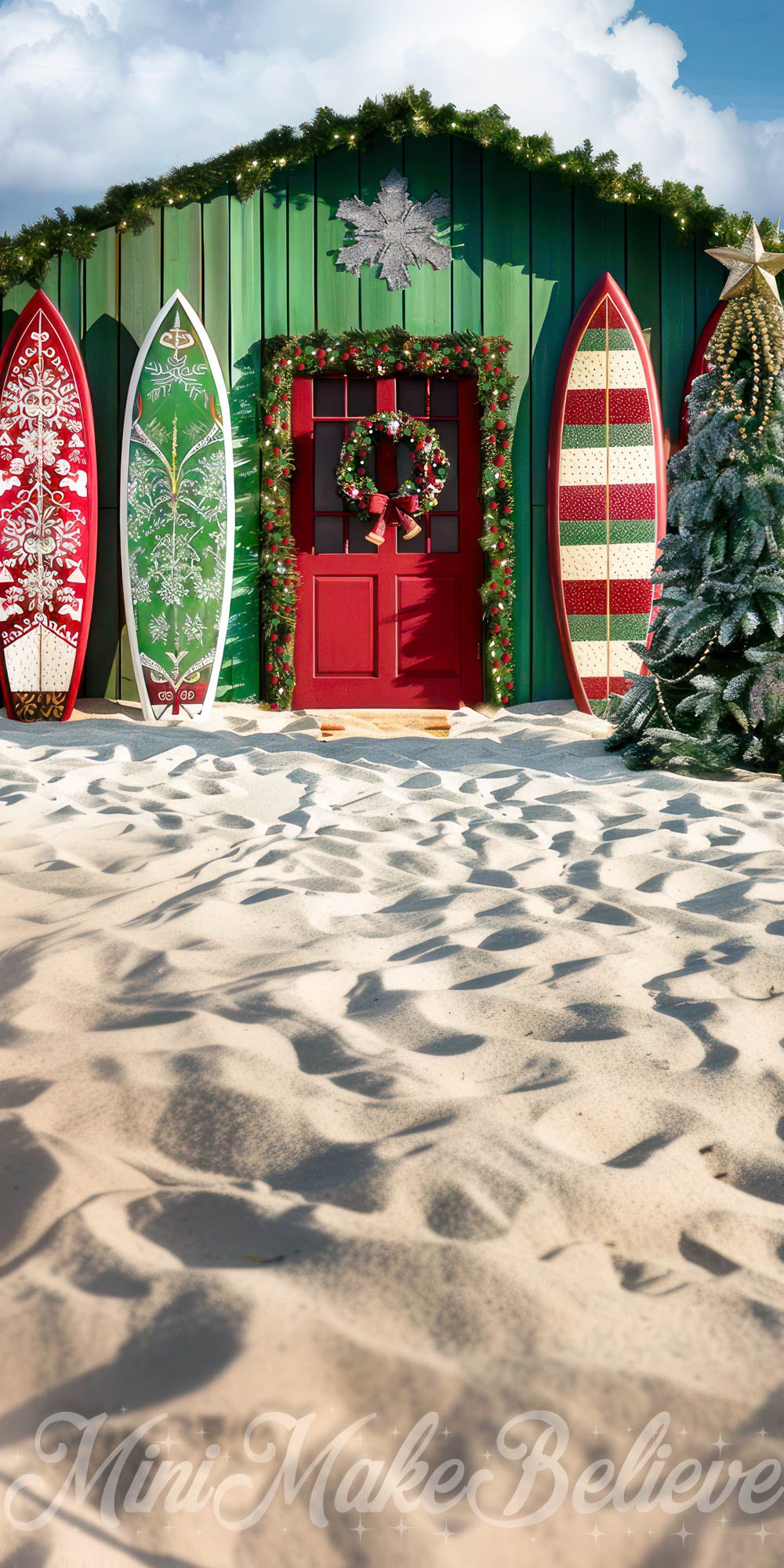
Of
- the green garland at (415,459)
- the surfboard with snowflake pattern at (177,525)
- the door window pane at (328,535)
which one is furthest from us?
the door window pane at (328,535)

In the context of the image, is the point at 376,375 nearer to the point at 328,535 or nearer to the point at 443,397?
the point at 443,397

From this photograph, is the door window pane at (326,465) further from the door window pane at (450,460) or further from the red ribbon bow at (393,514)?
the door window pane at (450,460)

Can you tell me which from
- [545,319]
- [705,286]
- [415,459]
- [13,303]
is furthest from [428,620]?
[13,303]

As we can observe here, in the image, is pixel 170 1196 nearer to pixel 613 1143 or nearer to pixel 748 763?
pixel 613 1143

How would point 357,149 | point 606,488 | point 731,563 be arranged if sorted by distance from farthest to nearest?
1. point 357,149
2. point 606,488
3. point 731,563

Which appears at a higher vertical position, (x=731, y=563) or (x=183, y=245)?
(x=183, y=245)

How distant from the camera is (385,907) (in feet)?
6.00

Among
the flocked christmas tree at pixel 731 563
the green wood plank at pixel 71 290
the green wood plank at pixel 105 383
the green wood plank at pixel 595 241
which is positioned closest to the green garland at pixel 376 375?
the green wood plank at pixel 595 241

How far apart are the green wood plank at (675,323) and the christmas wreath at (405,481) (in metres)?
1.36

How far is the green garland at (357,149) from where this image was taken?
5387 mm

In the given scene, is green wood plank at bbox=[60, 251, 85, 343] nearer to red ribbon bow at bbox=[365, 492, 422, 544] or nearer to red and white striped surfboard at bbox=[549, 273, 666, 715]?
red ribbon bow at bbox=[365, 492, 422, 544]

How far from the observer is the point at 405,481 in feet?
18.3

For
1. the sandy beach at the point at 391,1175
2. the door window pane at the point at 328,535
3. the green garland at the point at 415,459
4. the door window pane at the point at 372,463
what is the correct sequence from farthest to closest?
the door window pane at the point at 328,535 < the door window pane at the point at 372,463 < the green garland at the point at 415,459 < the sandy beach at the point at 391,1175

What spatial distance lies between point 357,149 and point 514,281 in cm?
112
